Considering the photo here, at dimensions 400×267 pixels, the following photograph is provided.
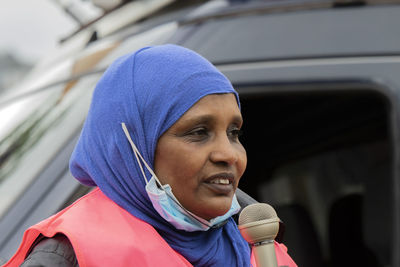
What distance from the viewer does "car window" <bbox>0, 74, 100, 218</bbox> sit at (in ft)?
6.93

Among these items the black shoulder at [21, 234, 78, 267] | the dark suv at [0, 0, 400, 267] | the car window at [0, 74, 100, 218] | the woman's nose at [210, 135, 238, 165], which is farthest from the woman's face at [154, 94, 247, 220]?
the car window at [0, 74, 100, 218]

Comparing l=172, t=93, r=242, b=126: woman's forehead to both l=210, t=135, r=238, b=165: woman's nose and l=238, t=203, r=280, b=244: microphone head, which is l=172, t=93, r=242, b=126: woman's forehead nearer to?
l=210, t=135, r=238, b=165: woman's nose

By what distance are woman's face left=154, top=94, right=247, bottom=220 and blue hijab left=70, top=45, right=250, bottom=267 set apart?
0.02m

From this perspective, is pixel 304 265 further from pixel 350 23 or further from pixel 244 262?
pixel 244 262

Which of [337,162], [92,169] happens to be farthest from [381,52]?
[337,162]

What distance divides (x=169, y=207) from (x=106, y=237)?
0.51ft

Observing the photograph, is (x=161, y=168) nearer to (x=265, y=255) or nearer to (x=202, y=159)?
(x=202, y=159)

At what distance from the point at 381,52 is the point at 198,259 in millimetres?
1075

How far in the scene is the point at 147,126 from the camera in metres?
1.64

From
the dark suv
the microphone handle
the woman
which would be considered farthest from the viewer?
the dark suv

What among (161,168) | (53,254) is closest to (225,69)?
(161,168)

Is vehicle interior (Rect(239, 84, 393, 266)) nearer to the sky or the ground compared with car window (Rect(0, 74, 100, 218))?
nearer to the ground

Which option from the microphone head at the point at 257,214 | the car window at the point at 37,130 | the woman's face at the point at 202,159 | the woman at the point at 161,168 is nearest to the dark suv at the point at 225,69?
the car window at the point at 37,130

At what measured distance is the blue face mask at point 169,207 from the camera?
159cm
